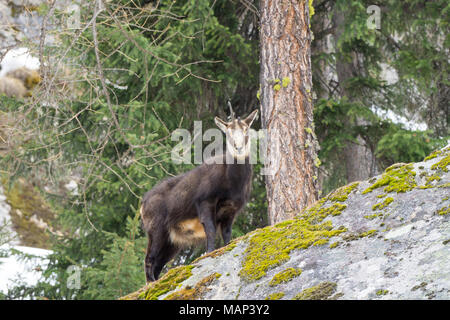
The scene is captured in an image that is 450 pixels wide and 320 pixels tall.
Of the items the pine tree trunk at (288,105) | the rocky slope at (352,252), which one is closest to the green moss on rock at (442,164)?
the rocky slope at (352,252)

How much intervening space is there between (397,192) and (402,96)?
9.40 m

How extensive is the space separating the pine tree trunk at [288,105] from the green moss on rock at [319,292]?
408 cm

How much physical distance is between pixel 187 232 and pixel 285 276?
175 inches

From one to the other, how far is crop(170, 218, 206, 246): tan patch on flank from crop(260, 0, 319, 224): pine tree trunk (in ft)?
3.03

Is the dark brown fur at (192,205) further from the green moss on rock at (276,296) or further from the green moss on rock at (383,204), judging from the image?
the green moss on rock at (276,296)

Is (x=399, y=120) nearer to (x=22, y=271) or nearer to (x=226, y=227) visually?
(x=226, y=227)

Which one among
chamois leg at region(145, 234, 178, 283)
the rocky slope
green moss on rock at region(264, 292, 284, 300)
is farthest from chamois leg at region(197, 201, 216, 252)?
green moss on rock at region(264, 292, 284, 300)

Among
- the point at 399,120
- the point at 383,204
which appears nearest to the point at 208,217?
the point at 383,204

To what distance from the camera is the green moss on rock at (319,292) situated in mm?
2510

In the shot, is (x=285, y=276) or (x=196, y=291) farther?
(x=196, y=291)

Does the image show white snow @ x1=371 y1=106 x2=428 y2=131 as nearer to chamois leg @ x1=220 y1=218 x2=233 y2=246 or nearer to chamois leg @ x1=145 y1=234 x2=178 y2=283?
chamois leg @ x1=220 y1=218 x2=233 y2=246

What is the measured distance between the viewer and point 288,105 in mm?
7227
